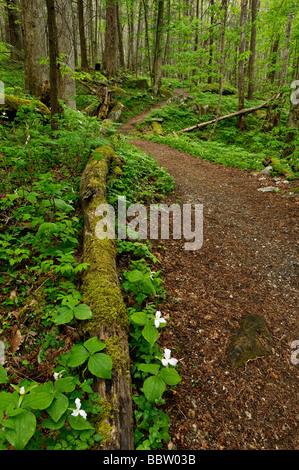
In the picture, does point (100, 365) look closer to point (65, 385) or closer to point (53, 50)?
point (65, 385)

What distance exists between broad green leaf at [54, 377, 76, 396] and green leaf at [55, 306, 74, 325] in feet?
1.34

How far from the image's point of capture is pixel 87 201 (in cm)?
380

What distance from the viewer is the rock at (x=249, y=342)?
8.81ft

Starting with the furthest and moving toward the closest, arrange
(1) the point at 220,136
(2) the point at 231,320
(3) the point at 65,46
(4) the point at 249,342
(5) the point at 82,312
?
(1) the point at 220,136 → (3) the point at 65,46 → (2) the point at 231,320 → (4) the point at 249,342 → (5) the point at 82,312

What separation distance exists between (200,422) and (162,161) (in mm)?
7904

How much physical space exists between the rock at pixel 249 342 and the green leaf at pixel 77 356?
1598 millimetres

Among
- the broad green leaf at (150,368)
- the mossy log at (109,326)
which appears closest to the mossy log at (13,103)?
the mossy log at (109,326)

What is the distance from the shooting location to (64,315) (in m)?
2.08

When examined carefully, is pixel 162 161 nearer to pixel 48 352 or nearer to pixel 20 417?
pixel 48 352

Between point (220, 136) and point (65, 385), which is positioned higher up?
point (220, 136)

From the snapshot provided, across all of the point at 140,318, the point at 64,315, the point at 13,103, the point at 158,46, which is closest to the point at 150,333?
the point at 140,318

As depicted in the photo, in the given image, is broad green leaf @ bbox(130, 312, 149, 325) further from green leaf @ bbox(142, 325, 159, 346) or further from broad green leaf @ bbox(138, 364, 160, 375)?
broad green leaf @ bbox(138, 364, 160, 375)

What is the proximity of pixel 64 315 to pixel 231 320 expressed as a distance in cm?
206

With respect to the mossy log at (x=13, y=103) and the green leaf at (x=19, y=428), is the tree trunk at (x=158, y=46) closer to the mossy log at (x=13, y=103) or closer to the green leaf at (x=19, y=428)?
the mossy log at (x=13, y=103)
